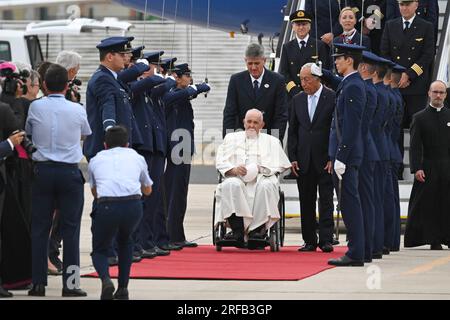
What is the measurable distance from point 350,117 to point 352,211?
0.84 meters

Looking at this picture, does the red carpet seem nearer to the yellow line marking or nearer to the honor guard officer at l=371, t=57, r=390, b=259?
the honor guard officer at l=371, t=57, r=390, b=259

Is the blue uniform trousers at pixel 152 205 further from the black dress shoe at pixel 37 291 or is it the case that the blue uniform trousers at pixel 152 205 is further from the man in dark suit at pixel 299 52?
the man in dark suit at pixel 299 52

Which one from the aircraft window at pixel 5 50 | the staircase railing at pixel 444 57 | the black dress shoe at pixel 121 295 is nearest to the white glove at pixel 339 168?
the black dress shoe at pixel 121 295

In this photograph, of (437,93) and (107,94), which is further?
(437,93)

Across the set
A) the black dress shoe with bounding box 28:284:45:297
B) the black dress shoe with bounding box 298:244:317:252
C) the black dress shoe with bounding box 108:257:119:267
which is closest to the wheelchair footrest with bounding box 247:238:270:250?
the black dress shoe with bounding box 298:244:317:252

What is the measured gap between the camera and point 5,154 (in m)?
10.3

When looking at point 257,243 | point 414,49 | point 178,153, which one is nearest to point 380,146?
point 257,243

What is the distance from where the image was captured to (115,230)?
399 inches

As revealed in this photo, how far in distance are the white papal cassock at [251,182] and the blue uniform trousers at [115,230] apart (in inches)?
165

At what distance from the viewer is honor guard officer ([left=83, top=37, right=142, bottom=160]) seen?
40.5ft

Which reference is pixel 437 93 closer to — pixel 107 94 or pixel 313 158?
pixel 313 158

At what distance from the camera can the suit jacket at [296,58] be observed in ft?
54.8

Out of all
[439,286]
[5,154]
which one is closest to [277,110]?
[439,286]
